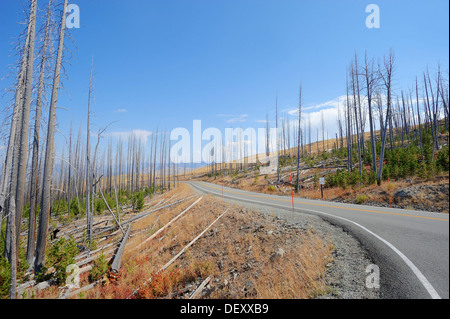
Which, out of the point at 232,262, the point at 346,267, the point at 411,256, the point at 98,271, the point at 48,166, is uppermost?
the point at 48,166

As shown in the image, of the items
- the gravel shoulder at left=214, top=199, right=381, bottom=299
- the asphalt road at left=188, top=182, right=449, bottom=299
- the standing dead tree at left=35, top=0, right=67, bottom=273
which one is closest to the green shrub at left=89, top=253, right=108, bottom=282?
the standing dead tree at left=35, top=0, right=67, bottom=273

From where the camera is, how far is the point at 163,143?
41.7 m

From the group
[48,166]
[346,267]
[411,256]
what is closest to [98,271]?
[48,166]

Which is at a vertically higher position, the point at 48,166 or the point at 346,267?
the point at 48,166

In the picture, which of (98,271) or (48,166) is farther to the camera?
(48,166)

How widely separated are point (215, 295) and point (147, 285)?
2.50 meters

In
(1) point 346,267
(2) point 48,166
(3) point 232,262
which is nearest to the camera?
(1) point 346,267

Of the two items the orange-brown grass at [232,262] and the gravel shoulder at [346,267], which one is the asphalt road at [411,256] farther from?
the orange-brown grass at [232,262]

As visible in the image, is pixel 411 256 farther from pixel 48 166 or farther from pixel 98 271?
pixel 48 166

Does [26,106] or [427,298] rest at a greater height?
[26,106]

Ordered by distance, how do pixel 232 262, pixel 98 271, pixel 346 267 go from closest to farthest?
pixel 346 267 < pixel 98 271 < pixel 232 262
